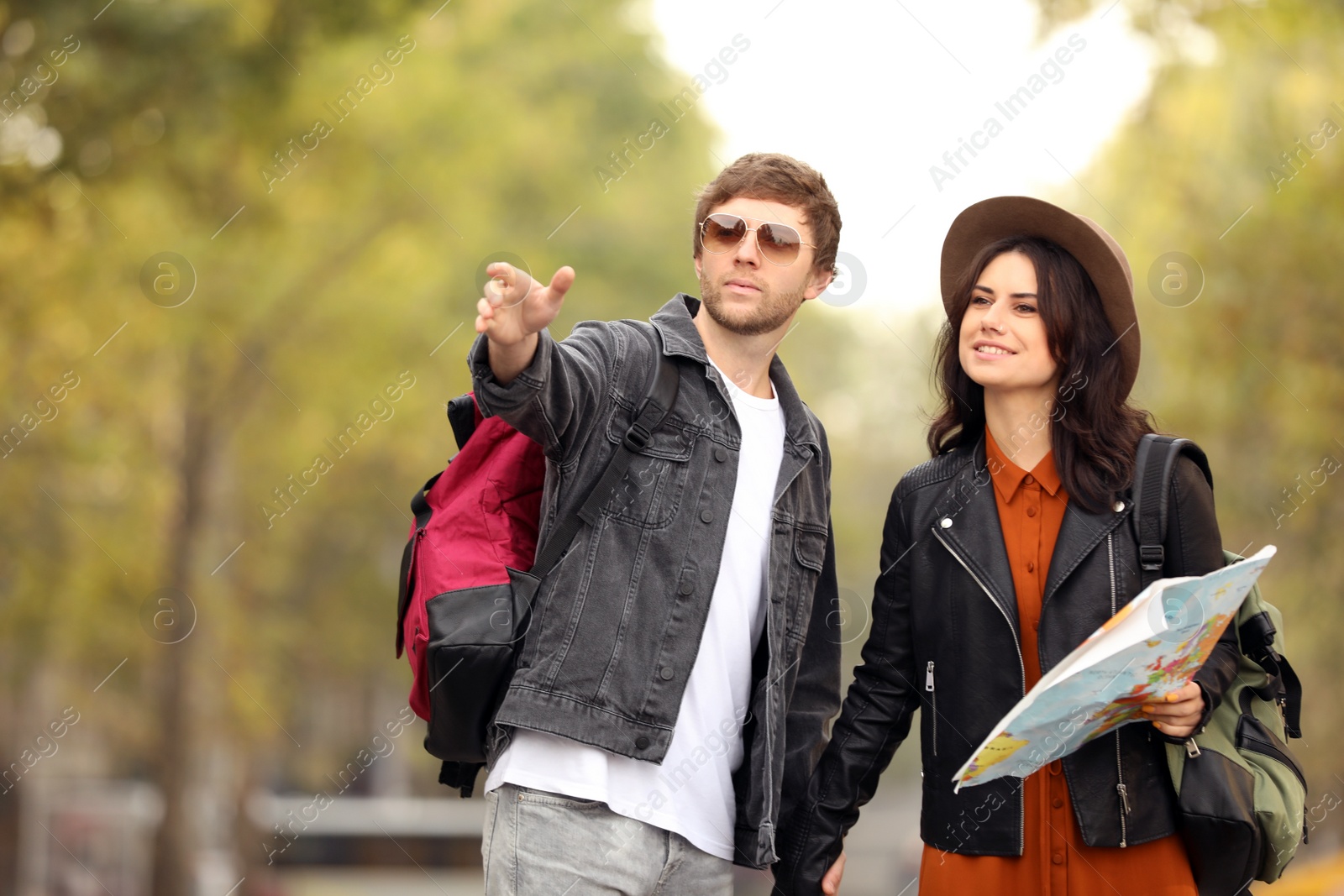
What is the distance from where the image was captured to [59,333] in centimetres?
1397

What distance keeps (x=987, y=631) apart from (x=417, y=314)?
497 inches

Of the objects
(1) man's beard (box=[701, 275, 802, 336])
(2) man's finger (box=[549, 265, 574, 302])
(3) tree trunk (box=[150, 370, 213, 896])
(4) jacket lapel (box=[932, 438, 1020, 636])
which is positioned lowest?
(3) tree trunk (box=[150, 370, 213, 896])

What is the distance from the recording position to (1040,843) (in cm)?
325

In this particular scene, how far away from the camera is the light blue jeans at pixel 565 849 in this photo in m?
3.03

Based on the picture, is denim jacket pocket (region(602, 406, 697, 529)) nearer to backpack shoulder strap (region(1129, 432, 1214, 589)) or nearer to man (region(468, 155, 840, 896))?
man (region(468, 155, 840, 896))

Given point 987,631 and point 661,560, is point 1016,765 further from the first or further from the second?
point 661,560

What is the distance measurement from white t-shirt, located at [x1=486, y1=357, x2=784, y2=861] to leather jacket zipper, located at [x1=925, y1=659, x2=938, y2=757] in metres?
0.49

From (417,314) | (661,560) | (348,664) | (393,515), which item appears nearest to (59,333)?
(417,314)

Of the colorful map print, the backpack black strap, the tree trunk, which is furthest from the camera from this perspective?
the tree trunk

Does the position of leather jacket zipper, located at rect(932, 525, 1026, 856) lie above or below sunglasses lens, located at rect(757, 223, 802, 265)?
below

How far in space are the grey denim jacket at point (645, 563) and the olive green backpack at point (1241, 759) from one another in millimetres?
941

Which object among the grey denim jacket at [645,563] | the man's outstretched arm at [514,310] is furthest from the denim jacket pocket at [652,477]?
the man's outstretched arm at [514,310]

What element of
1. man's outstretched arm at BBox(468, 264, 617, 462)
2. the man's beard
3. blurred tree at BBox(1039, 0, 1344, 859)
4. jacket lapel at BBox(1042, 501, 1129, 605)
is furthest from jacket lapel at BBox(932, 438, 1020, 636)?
blurred tree at BBox(1039, 0, 1344, 859)

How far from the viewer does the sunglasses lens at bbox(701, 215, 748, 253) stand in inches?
141
